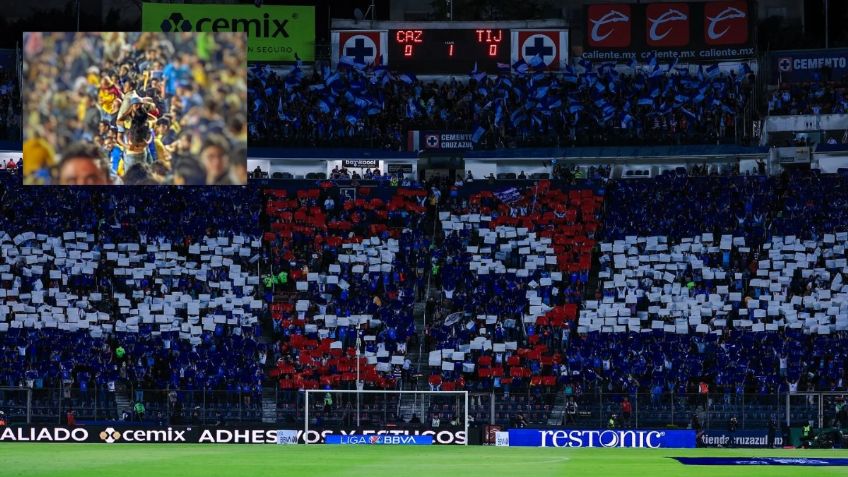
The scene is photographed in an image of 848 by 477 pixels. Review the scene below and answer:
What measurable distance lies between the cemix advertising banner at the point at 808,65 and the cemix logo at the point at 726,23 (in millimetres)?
1636

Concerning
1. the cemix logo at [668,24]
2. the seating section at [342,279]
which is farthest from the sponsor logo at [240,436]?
the cemix logo at [668,24]

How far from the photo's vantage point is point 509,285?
4619 centimetres

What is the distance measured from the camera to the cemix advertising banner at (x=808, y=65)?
52.8 meters

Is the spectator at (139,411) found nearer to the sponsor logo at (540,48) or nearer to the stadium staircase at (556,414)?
the stadium staircase at (556,414)

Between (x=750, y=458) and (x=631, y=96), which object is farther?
(x=631, y=96)

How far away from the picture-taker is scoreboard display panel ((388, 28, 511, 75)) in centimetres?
5328

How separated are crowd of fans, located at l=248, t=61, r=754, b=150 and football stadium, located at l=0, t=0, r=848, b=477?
0.11 meters

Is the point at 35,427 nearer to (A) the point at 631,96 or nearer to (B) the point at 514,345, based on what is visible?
(B) the point at 514,345

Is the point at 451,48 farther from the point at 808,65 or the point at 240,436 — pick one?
the point at 240,436

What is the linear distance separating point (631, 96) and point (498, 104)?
194 inches

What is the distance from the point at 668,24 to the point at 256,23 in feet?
51.0

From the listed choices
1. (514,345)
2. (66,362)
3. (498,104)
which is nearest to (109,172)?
(66,362)

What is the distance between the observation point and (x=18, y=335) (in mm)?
43469

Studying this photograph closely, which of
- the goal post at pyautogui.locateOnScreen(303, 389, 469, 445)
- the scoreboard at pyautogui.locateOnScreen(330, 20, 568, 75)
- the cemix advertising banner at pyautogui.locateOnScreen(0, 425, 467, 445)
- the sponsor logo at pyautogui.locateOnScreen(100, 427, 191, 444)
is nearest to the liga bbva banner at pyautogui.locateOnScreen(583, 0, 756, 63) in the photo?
the scoreboard at pyautogui.locateOnScreen(330, 20, 568, 75)
